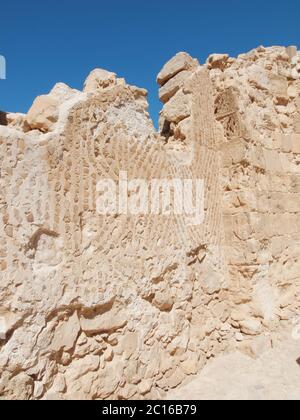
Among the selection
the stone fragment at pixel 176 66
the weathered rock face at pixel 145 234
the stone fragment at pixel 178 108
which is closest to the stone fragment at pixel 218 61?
the weathered rock face at pixel 145 234

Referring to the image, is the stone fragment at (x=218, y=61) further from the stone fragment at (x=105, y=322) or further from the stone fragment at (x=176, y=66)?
the stone fragment at (x=105, y=322)

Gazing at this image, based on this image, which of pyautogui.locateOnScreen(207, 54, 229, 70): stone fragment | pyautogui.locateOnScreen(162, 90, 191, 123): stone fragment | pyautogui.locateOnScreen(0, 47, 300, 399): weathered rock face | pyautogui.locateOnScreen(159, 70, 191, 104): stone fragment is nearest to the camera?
pyautogui.locateOnScreen(0, 47, 300, 399): weathered rock face

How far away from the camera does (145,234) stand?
3553 mm

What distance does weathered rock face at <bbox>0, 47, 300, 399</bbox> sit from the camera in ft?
8.63

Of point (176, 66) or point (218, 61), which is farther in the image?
point (218, 61)

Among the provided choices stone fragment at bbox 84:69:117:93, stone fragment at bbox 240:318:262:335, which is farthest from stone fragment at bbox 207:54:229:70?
stone fragment at bbox 240:318:262:335

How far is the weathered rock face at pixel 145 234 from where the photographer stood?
2631mm

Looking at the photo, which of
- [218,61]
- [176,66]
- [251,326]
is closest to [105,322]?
[251,326]

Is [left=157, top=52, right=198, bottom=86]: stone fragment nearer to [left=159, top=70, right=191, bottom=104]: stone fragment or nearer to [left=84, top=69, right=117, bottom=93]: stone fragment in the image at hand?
[left=159, top=70, right=191, bottom=104]: stone fragment

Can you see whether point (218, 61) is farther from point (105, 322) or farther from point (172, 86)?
point (105, 322)

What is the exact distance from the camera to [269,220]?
4.89 m

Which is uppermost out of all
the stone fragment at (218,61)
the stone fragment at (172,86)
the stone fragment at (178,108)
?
the stone fragment at (218,61)
